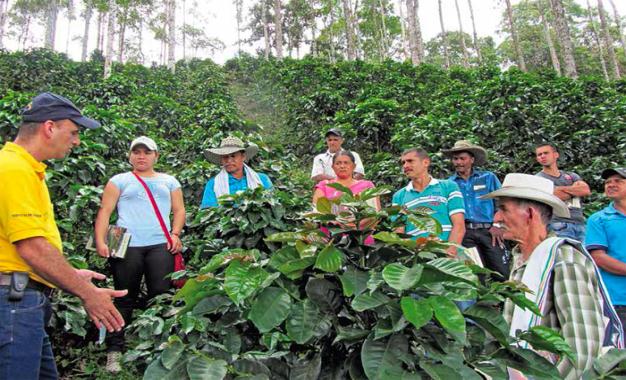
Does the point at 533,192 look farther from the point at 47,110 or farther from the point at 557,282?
the point at 47,110

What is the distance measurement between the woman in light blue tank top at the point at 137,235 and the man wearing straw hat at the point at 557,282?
2.56 m

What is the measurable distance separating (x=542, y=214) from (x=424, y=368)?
1.14m

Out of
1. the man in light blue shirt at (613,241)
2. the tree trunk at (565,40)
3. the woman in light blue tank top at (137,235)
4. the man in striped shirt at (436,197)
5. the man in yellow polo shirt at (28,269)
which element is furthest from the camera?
the tree trunk at (565,40)

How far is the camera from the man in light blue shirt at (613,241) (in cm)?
273

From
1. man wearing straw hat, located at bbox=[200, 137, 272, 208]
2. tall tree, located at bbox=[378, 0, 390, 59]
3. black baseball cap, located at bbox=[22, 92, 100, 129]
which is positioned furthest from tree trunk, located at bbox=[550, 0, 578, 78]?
tall tree, located at bbox=[378, 0, 390, 59]

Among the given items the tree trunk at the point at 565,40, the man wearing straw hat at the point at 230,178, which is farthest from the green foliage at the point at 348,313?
the tree trunk at the point at 565,40

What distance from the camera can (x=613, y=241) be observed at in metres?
2.80

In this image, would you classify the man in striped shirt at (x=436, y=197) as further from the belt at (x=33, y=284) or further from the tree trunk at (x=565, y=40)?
the tree trunk at (x=565, y=40)

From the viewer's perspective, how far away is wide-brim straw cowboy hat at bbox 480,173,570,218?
1917 mm

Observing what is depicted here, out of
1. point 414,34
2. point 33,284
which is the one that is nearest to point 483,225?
point 33,284

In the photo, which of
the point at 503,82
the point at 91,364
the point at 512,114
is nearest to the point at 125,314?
the point at 91,364

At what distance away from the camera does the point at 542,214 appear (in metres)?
1.97

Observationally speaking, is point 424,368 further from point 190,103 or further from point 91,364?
point 190,103

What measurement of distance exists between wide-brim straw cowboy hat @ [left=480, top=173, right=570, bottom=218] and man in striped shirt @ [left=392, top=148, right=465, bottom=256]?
58.7 inches
